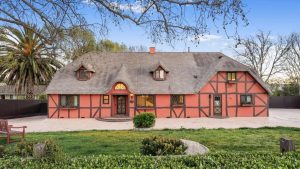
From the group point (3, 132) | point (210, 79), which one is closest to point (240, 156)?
point (3, 132)

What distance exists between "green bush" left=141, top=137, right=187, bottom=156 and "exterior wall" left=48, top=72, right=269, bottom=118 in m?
20.3

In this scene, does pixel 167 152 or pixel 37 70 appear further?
pixel 37 70

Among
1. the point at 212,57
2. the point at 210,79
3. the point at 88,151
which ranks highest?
the point at 212,57

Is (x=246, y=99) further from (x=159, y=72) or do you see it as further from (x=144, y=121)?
(x=144, y=121)

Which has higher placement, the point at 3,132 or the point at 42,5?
the point at 42,5

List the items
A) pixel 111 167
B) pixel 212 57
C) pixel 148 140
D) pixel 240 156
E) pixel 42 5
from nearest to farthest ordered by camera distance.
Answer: pixel 111 167 < pixel 240 156 < pixel 42 5 < pixel 148 140 < pixel 212 57

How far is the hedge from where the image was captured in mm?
6352

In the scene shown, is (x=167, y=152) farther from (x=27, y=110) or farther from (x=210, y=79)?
(x=27, y=110)

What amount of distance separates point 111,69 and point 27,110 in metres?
9.27

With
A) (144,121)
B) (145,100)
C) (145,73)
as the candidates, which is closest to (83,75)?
(145,73)

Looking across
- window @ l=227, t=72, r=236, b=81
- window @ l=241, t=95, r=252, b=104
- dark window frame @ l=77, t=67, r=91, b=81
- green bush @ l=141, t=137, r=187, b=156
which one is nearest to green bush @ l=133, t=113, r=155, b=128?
green bush @ l=141, t=137, r=187, b=156

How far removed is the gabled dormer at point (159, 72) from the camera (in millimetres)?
30192

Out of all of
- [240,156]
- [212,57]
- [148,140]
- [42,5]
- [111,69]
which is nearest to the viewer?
[240,156]

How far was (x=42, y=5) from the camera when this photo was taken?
8047 mm
